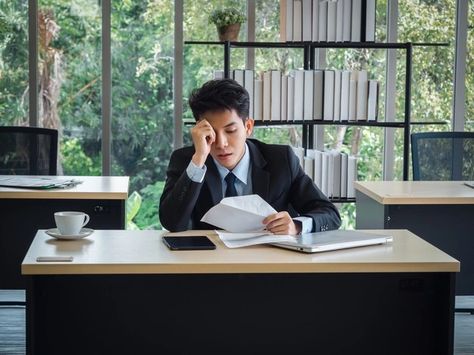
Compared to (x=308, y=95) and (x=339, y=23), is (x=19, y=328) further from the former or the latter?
(x=339, y=23)

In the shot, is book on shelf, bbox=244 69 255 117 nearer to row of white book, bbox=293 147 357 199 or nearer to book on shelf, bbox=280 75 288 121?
book on shelf, bbox=280 75 288 121

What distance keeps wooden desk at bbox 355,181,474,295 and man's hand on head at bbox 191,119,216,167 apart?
1108 millimetres

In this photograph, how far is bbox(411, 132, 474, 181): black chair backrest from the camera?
4.40 meters

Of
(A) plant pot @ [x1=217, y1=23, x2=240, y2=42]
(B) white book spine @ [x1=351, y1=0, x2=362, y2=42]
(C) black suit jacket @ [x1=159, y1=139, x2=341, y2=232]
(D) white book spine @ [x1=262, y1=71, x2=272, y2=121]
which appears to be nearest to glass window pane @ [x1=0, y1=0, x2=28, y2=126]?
(A) plant pot @ [x1=217, y1=23, x2=240, y2=42]

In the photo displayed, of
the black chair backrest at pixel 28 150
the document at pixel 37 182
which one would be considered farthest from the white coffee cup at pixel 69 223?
the black chair backrest at pixel 28 150

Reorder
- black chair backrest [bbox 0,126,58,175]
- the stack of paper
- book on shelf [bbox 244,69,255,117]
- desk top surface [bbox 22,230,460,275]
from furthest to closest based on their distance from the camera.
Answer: book on shelf [bbox 244,69,255,117]
black chair backrest [bbox 0,126,58,175]
the stack of paper
desk top surface [bbox 22,230,460,275]

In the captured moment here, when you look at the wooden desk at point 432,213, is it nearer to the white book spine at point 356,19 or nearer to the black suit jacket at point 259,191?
the black suit jacket at point 259,191

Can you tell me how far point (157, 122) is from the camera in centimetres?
539

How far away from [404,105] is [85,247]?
11.0ft

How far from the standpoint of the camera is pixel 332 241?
2479mm

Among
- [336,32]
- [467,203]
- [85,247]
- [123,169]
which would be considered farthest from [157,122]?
[85,247]

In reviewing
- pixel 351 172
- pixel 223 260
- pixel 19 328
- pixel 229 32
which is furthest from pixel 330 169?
pixel 223 260

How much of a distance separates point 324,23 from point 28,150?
1.87 metres

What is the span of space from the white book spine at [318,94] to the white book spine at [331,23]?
0.68 feet
